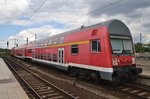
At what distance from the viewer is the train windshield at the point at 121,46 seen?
37.3 ft

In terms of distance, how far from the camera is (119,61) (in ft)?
37.0

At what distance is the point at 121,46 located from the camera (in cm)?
1180

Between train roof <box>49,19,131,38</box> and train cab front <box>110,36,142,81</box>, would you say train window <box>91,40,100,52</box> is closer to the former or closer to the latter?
train cab front <box>110,36,142,81</box>

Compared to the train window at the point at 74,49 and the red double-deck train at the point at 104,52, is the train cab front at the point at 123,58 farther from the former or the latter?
the train window at the point at 74,49

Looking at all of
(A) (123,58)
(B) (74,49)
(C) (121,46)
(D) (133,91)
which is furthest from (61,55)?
(D) (133,91)


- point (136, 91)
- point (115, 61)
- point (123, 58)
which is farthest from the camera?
point (123, 58)

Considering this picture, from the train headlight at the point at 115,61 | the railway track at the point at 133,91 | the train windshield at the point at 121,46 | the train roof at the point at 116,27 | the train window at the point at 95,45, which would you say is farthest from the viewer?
the train window at the point at 95,45

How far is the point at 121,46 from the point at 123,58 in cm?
70

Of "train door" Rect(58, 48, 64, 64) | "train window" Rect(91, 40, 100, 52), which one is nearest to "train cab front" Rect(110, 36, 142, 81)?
"train window" Rect(91, 40, 100, 52)

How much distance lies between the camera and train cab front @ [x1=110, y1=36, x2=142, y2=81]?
10.9 metres

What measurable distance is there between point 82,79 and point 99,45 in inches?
139

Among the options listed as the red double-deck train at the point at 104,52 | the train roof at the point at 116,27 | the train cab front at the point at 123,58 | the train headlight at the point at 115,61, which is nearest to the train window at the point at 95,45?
the red double-deck train at the point at 104,52

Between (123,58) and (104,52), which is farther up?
(104,52)

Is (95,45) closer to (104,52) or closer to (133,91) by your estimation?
(104,52)
